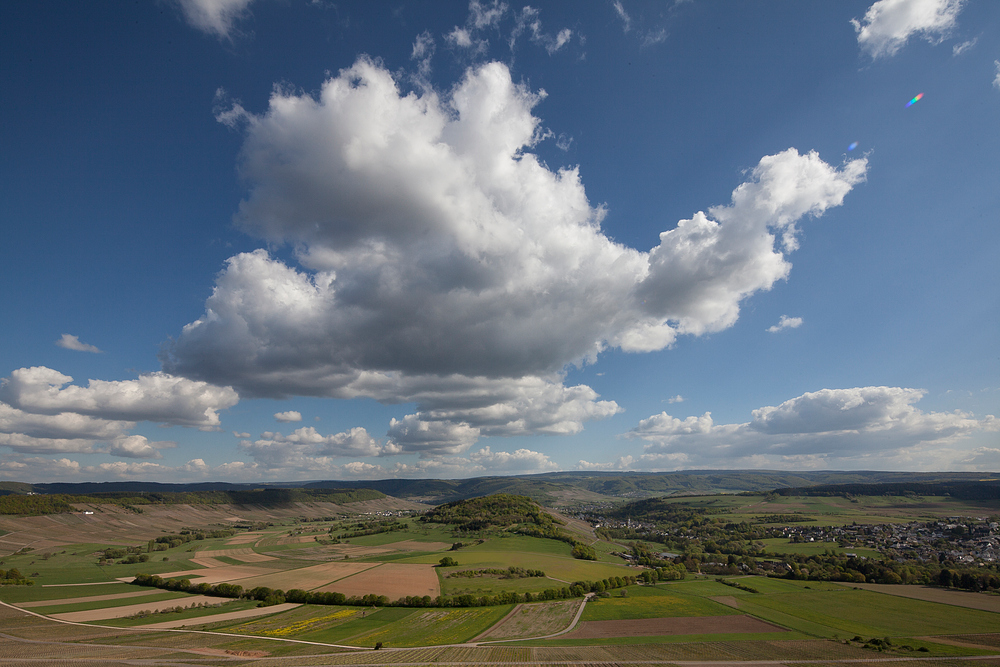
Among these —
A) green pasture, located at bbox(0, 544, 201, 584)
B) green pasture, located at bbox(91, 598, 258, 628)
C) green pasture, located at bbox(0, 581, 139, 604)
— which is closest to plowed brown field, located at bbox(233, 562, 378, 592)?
green pasture, located at bbox(91, 598, 258, 628)

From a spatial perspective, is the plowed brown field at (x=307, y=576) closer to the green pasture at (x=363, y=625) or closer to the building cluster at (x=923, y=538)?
the green pasture at (x=363, y=625)

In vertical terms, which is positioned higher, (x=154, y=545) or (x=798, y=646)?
(x=798, y=646)

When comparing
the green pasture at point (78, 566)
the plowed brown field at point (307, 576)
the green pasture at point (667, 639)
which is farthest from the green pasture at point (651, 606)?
the green pasture at point (78, 566)

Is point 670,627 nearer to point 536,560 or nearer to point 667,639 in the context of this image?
point 667,639

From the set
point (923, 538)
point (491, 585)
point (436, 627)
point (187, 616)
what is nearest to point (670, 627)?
point (436, 627)

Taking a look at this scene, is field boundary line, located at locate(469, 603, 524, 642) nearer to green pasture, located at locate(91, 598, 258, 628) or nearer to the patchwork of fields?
the patchwork of fields

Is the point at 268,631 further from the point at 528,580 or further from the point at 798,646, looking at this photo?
the point at 798,646

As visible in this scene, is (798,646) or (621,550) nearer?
(798,646)

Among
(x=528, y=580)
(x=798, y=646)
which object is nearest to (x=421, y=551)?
(x=528, y=580)
